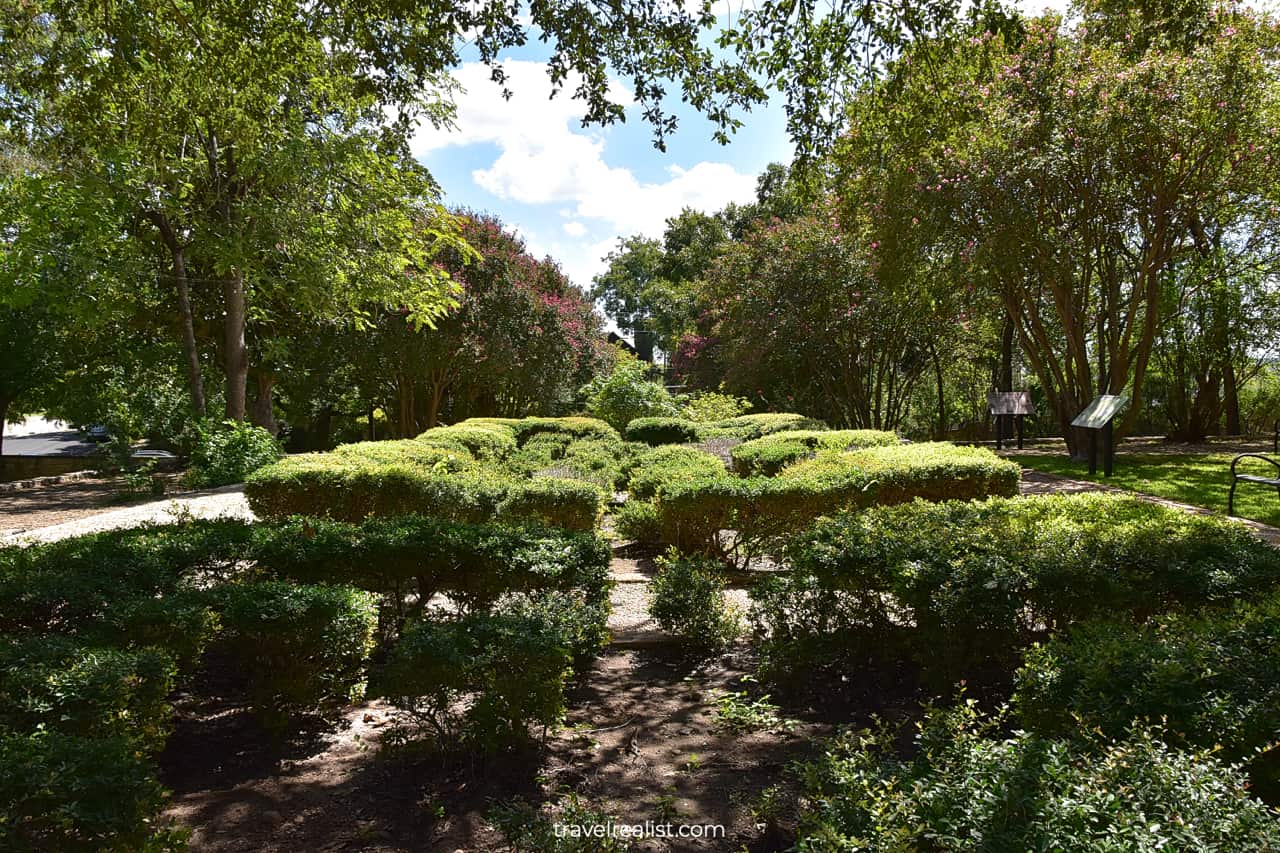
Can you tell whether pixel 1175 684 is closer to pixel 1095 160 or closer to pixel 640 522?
pixel 640 522

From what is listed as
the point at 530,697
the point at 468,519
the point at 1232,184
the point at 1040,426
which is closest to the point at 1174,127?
the point at 1232,184

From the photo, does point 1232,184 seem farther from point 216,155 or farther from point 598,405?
point 216,155

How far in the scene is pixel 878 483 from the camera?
6.88m

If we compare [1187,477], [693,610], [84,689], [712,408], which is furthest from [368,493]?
[712,408]

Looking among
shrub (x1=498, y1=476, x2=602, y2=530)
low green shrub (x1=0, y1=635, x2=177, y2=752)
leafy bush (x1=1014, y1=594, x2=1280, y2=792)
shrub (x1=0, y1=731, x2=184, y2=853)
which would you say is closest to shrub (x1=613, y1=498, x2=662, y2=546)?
shrub (x1=498, y1=476, x2=602, y2=530)

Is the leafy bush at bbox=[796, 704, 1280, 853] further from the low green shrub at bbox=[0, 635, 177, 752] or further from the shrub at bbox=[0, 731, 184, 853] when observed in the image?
the low green shrub at bbox=[0, 635, 177, 752]

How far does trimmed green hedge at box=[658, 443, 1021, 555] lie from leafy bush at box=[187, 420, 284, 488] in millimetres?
9180

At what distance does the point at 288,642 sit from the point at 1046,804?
3.04m

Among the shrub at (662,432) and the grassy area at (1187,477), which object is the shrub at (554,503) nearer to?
the grassy area at (1187,477)

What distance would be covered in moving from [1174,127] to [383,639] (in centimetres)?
1318

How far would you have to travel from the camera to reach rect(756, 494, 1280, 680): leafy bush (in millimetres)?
3516

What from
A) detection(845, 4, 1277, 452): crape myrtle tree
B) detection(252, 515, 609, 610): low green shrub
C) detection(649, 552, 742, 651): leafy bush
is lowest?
detection(649, 552, 742, 651): leafy bush

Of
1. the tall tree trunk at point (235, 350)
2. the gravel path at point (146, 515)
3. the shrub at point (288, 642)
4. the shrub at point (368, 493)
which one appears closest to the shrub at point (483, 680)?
the shrub at point (288, 642)

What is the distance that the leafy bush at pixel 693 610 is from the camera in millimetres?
4637
